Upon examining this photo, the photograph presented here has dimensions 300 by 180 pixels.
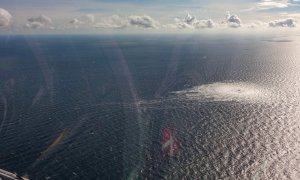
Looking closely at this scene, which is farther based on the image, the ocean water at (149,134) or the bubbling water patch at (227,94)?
the bubbling water patch at (227,94)

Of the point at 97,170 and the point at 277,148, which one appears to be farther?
the point at 277,148

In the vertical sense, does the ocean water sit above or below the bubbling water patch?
above

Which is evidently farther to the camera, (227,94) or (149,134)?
(227,94)

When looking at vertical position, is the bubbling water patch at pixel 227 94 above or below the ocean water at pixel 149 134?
below

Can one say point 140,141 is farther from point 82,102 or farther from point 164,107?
point 82,102

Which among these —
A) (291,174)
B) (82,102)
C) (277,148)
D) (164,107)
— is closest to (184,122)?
(164,107)

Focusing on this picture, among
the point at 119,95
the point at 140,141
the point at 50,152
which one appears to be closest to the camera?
the point at 50,152

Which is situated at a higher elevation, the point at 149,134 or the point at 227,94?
the point at 149,134

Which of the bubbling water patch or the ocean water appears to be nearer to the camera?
the ocean water

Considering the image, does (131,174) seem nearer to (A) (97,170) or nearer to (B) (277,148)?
(A) (97,170)

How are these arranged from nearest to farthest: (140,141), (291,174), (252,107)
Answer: (291,174)
(140,141)
(252,107)
